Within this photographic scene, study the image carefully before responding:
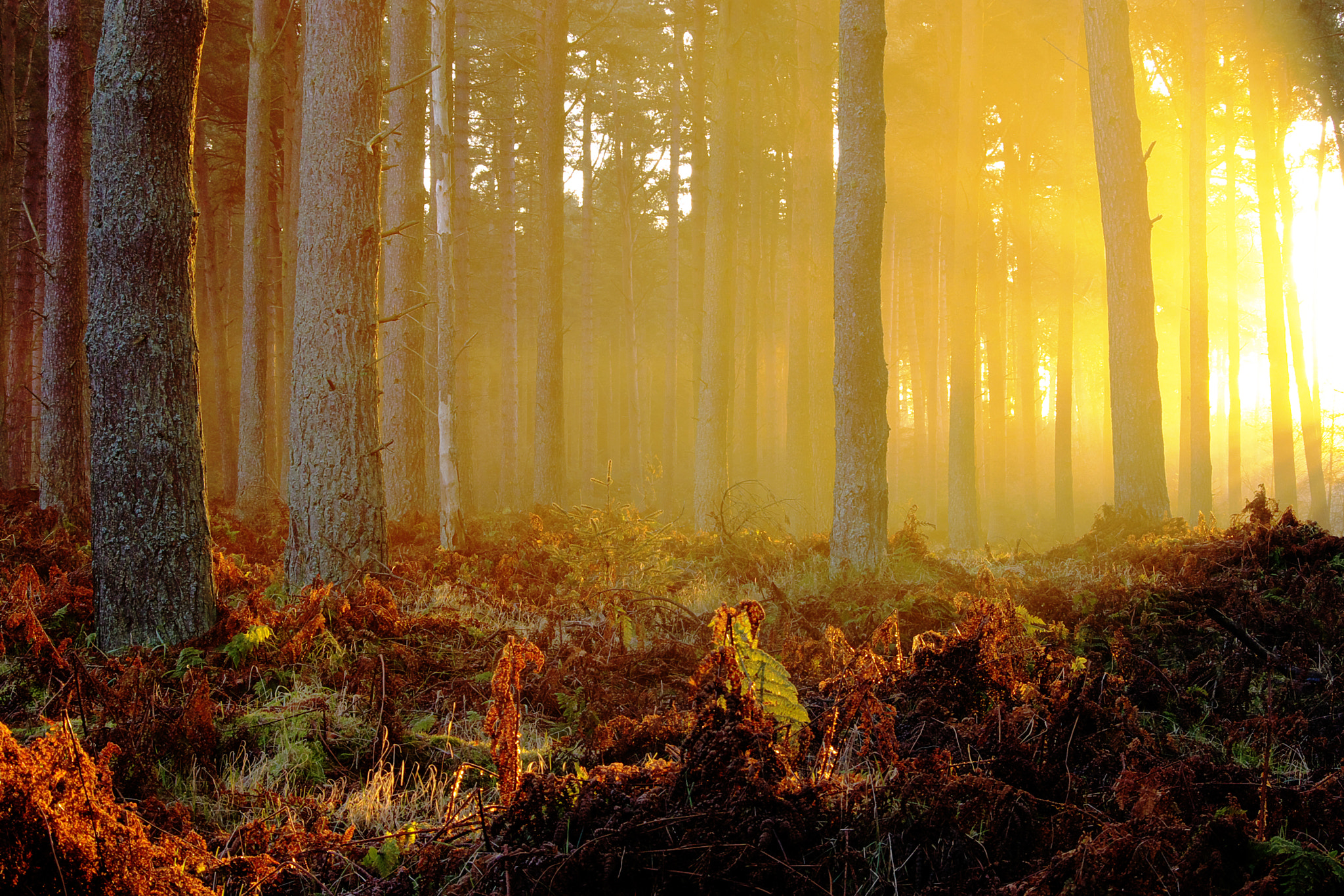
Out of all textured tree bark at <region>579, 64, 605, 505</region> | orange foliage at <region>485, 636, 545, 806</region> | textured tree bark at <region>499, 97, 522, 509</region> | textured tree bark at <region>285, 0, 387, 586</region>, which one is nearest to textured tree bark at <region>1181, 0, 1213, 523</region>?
textured tree bark at <region>499, 97, 522, 509</region>

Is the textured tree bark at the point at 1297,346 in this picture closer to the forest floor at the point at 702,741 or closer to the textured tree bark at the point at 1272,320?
the textured tree bark at the point at 1272,320

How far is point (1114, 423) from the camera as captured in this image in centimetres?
1064

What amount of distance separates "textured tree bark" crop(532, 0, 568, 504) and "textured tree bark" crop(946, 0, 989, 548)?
6.81 m

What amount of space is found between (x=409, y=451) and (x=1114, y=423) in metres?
9.62

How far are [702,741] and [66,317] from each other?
9757mm

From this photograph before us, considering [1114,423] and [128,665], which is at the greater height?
[1114,423]

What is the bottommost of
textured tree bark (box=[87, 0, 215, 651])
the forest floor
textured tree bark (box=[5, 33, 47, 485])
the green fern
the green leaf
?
the green leaf

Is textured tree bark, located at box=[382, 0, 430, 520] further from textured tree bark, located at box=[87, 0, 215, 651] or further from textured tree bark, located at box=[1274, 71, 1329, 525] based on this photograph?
textured tree bark, located at box=[1274, 71, 1329, 525]

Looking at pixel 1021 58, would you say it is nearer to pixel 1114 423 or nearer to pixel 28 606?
pixel 1114 423

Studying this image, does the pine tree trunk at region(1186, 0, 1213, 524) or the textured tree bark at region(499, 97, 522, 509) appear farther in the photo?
the textured tree bark at region(499, 97, 522, 509)

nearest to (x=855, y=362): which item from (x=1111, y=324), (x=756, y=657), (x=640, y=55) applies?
(x=1111, y=324)

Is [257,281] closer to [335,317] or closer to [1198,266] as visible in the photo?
[335,317]

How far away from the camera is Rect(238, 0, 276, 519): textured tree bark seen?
12.6m

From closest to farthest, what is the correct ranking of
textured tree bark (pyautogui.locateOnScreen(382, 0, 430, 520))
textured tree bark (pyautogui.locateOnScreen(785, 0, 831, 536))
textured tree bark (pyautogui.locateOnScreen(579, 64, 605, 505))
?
1. textured tree bark (pyautogui.locateOnScreen(382, 0, 430, 520))
2. textured tree bark (pyautogui.locateOnScreen(785, 0, 831, 536))
3. textured tree bark (pyautogui.locateOnScreen(579, 64, 605, 505))
